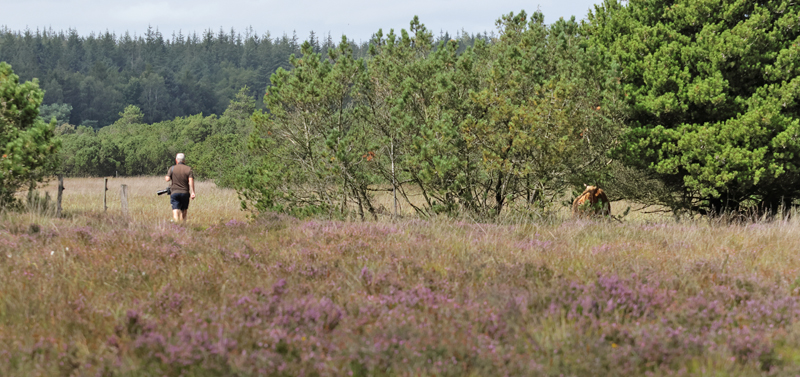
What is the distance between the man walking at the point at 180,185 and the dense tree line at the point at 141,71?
7610 centimetres

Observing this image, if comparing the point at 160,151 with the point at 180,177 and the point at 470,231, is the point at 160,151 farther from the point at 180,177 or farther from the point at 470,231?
the point at 470,231

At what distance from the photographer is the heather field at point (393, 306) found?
3.20 metres

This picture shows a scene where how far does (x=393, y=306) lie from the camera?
4.22 meters

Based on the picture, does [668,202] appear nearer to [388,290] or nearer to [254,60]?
[388,290]

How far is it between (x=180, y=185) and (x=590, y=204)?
812 cm

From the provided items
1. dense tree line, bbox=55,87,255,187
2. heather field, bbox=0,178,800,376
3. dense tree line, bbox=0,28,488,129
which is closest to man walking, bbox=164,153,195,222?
heather field, bbox=0,178,800,376

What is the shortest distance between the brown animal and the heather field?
2651mm

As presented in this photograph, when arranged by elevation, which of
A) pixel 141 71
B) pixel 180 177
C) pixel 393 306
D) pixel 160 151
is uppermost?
pixel 141 71

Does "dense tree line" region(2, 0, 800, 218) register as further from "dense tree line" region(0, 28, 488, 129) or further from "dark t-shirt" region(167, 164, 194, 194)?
"dense tree line" region(0, 28, 488, 129)

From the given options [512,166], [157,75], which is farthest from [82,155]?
[157,75]

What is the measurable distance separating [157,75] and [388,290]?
140 meters

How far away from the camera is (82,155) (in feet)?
140

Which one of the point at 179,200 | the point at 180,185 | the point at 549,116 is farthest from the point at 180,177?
the point at 549,116

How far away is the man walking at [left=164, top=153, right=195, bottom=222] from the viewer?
10.9m
